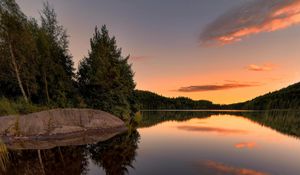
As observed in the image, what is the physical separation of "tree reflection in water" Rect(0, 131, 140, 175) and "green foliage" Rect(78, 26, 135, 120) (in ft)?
55.0

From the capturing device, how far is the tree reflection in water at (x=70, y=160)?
974 cm

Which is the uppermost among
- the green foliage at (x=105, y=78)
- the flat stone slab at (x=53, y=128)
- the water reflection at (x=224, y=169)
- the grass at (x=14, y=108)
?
the green foliage at (x=105, y=78)

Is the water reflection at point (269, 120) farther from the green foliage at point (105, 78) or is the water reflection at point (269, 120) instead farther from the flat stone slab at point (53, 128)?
the flat stone slab at point (53, 128)

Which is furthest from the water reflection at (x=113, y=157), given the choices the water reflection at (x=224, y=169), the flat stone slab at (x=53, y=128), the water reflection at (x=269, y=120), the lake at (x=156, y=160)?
the water reflection at (x=269, y=120)

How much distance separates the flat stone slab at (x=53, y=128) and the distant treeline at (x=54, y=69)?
7276 mm

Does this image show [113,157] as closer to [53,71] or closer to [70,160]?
[70,160]

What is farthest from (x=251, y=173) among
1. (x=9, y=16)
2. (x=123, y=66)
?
(x=9, y=16)

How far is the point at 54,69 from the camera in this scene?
105 ft

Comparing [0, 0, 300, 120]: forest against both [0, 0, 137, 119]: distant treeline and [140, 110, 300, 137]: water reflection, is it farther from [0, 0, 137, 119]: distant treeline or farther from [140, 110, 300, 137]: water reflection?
[140, 110, 300, 137]: water reflection

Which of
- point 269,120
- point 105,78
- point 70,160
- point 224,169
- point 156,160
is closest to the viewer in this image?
point 224,169

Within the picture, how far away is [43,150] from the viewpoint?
14.1m

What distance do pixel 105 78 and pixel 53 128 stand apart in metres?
13.3

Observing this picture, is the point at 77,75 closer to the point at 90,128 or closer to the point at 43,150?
the point at 90,128

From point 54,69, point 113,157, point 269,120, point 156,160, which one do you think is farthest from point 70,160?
point 269,120
